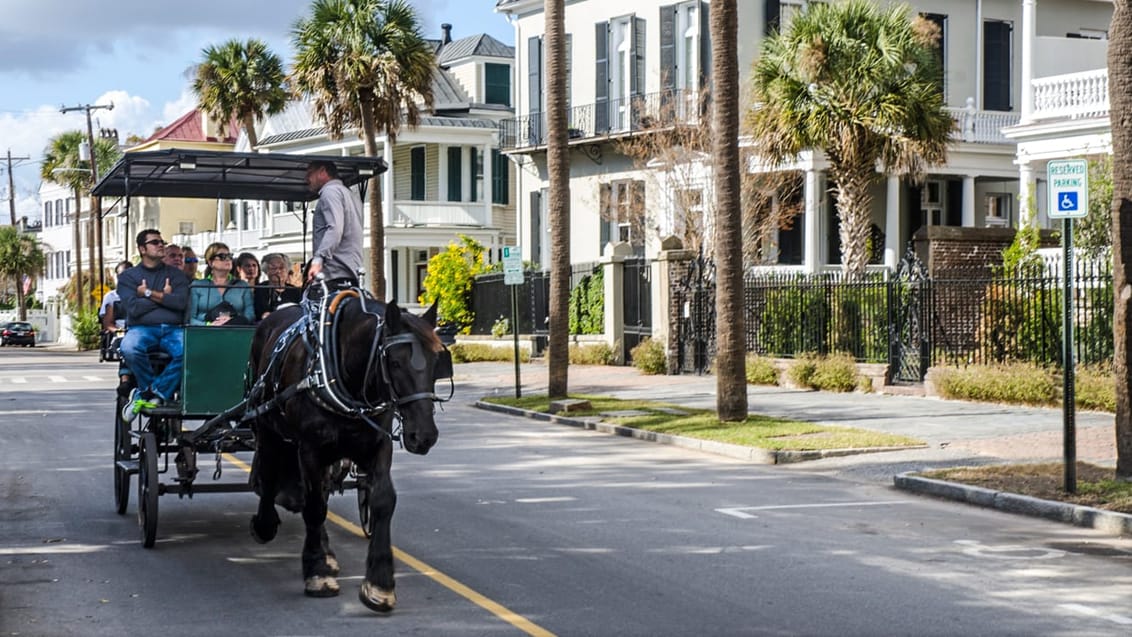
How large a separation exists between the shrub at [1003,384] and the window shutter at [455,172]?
3240 centimetres

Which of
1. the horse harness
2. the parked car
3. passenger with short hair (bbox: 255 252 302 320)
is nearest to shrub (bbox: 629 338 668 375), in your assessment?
passenger with short hair (bbox: 255 252 302 320)

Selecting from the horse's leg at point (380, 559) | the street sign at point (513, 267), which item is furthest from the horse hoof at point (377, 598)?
the street sign at point (513, 267)

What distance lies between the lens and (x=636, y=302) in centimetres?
3219

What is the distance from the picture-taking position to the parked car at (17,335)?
257ft

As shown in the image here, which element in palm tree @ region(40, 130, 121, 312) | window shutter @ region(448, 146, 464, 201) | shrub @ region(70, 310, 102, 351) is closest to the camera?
window shutter @ region(448, 146, 464, 201)

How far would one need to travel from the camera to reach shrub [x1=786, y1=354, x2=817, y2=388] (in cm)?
2523

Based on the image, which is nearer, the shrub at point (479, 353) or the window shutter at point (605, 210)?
the shrub at point (479, 353)

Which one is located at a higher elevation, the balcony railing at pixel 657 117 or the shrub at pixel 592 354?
the balcony railing at pixel 657 117

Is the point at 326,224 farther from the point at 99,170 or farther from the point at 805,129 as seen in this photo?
the point at 99,170

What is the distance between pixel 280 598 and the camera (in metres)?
8.83

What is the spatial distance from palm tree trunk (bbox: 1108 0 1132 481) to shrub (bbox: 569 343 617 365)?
1966 cm

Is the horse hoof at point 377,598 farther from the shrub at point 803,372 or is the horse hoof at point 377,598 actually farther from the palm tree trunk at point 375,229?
the palm tree trunk at point 375,229

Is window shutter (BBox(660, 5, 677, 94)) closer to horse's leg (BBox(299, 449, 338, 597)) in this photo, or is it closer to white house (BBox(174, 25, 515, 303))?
white house (BBox(174, 25, 515, 303))

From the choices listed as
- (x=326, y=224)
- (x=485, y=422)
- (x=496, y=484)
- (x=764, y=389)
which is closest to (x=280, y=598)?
(x=326, y=224)
